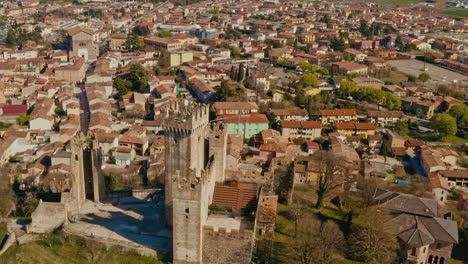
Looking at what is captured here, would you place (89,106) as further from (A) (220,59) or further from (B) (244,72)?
(A) (220,59)

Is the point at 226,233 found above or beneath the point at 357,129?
above

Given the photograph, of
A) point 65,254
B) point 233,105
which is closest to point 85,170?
point 65,254

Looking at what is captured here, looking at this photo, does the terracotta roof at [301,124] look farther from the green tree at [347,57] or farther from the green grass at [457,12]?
the green grass at [457,12]

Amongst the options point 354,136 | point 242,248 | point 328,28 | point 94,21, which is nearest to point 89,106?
point 354,136

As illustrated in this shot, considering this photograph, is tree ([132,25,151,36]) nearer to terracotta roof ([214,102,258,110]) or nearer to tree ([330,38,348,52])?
tree ([330,38,348,52])

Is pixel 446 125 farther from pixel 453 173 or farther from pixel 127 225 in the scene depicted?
pixel 127 225

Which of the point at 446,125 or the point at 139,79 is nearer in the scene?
the point at 446,125
